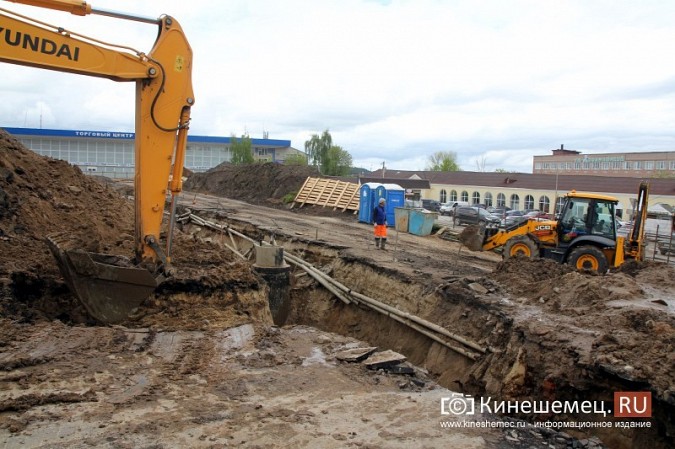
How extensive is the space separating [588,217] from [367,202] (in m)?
11.0

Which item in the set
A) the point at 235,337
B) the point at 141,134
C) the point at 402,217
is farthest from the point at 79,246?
the point at 402,217

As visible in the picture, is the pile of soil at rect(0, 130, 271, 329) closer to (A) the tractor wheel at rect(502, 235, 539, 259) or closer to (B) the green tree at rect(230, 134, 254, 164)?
(A) the tractor wheel at rect(502, 235, 539, 259)

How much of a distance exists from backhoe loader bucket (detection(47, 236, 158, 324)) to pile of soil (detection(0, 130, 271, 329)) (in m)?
0.40

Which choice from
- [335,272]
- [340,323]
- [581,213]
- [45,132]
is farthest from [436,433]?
[45,132]

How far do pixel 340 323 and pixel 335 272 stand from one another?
7.59ft

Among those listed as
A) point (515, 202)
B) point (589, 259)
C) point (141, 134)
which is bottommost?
point (589, 259)

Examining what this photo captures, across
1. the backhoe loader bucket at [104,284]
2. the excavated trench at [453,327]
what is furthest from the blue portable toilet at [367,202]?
the backhoe loader bucket at [104,284]

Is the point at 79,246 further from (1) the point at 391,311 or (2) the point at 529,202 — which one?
(2) the point at 529,202

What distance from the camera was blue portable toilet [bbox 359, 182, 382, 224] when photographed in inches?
883

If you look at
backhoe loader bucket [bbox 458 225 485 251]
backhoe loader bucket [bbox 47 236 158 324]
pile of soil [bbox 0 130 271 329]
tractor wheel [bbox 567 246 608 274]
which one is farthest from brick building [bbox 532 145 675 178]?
backhoe loader bucket [bbox 47 236 158 324]

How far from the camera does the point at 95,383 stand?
16.8ft

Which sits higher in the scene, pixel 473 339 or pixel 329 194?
pixel 329 194

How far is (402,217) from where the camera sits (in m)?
21.0

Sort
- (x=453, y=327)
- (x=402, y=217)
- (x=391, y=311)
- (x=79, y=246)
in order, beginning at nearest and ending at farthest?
(x=79, y=246)
(x=453, y=327)
(x=391, y=311)
(x=402, y=217)
